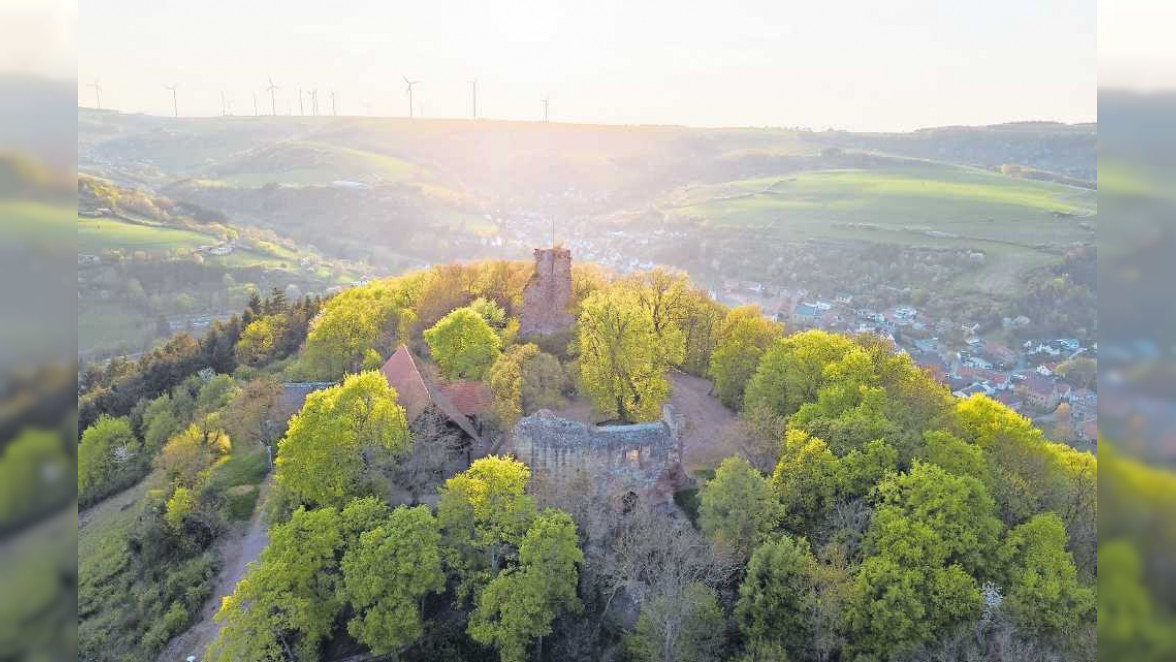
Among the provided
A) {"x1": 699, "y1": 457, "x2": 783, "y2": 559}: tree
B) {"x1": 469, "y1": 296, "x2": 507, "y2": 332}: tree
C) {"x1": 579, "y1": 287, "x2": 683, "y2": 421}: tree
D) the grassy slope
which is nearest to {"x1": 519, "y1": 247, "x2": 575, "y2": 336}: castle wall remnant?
{"x1": 469, "y1": 296, "x2": 507, "y2": 332}: tree

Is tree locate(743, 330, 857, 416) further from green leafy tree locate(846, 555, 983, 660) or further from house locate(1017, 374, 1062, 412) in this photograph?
house locate(1017, 374, 1062, 412)

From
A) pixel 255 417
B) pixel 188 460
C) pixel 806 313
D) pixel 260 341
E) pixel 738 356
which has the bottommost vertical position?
pixel 188 460

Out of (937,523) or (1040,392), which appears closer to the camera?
(937,523)

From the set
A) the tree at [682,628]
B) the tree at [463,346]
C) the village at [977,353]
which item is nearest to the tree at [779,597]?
the tree at [682,628]

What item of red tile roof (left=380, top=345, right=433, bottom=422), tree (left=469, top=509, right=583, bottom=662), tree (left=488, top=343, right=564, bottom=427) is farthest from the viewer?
tree (left=488, top=343, right=564, bottom=427)

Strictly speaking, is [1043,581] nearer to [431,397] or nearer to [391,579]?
[391,579]

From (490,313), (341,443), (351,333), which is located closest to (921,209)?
(490,313)
